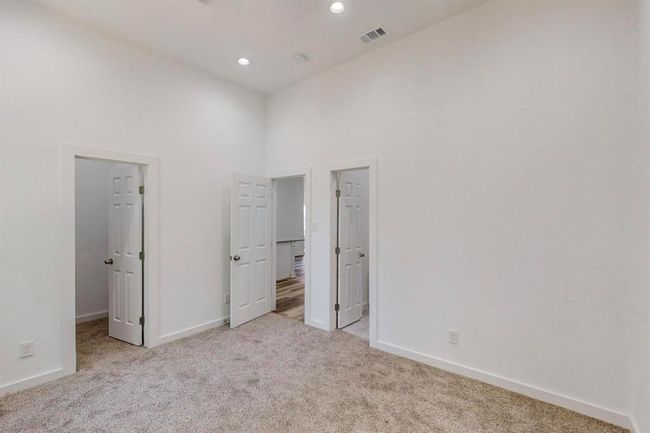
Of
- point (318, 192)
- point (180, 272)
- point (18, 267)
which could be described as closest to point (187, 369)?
point (180, 272)

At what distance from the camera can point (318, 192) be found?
3895 mm

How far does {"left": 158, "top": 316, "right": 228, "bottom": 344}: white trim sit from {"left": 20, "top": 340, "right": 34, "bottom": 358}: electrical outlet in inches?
42.2

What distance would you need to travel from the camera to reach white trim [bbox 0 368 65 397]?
2.40 meters

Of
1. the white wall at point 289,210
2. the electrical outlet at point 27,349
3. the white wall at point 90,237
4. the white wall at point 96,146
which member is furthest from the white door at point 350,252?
the white wall at point 90,237

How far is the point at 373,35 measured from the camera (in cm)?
308

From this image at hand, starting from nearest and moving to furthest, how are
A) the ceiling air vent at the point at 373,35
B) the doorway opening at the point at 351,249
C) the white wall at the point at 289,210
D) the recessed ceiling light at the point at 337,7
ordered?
the recessed ceiling light at the point at 337,7 < the ceiling air vent at the point at 373,35 < the doorway opening at the point at 351,249 < the white wall at the point at 289,210

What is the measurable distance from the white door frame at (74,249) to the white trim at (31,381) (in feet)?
0.21

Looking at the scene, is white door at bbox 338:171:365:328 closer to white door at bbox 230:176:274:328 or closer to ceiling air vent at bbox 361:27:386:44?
white door at bbox 230:176:274:328

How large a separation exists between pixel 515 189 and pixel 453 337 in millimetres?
1479

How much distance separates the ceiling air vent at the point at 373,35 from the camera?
301 centimetres

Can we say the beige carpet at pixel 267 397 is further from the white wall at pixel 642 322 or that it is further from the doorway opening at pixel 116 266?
the white wall at pixel 642 322

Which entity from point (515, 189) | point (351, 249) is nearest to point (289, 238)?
point (351, 249)

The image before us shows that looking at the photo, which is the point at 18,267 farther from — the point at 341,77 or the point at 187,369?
the point at 341,77

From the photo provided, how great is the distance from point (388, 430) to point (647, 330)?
1710 millimetres
